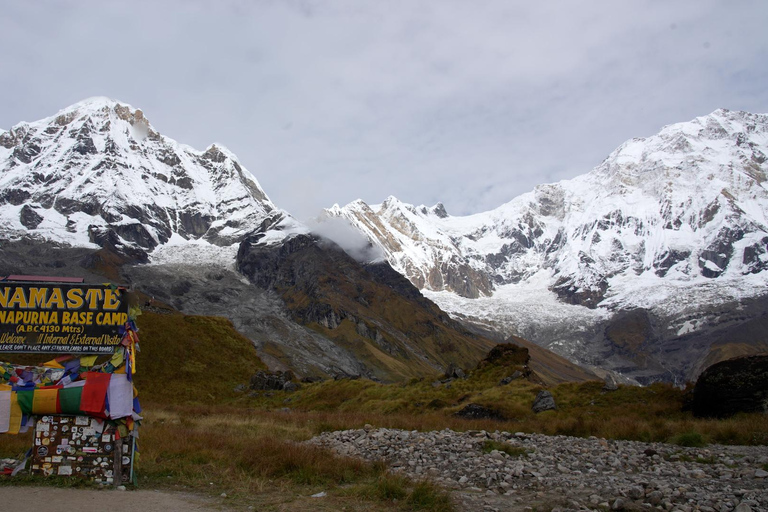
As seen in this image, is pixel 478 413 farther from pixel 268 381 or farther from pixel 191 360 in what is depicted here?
pixel 191 360

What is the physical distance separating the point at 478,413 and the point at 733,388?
44.1 ft

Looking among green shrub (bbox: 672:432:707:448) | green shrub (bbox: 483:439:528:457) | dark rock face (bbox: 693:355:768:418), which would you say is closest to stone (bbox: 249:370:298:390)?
dark rock face (bbox: 693:355:768:418)

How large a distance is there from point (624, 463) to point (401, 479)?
23.7 feet

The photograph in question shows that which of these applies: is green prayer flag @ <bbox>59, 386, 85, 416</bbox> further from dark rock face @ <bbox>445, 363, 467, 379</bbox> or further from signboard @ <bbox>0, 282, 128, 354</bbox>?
dark rock face @ <bbox>445, 363, 467, 379</bbox>

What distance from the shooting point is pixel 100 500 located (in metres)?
12.2

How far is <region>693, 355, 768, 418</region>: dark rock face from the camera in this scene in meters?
23.1

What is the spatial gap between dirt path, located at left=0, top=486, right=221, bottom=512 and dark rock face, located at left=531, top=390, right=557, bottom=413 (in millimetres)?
23451

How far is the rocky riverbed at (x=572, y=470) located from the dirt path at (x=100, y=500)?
594cm

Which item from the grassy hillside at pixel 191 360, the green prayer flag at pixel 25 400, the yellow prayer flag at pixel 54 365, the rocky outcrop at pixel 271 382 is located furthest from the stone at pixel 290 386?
the green prayer flag at pixel 25 400

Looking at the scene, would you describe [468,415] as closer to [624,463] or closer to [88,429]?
[624,463]

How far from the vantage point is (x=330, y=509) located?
39.2 ft

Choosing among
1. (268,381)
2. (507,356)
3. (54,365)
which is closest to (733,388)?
(54,365)

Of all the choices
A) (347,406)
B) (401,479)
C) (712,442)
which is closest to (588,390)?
(712,442)

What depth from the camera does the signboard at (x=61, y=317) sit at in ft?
47.4
